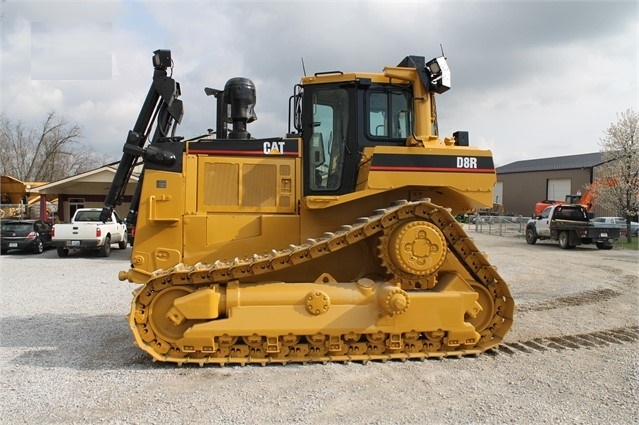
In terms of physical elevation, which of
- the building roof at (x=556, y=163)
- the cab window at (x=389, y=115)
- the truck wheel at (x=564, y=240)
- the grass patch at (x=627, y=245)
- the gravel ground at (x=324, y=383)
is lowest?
the gravel ground at (x=324, y=383)

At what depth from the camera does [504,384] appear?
5.20 m

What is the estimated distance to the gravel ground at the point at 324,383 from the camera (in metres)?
4.50

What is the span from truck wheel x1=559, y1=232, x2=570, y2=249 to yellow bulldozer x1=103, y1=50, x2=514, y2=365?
19540 mm

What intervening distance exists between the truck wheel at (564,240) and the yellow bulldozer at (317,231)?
19.5 m

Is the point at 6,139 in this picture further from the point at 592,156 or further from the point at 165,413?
the point at 592,156

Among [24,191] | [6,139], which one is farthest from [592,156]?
[6,139]

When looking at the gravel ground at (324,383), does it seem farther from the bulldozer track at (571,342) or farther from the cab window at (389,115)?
the cab window at (389,115)

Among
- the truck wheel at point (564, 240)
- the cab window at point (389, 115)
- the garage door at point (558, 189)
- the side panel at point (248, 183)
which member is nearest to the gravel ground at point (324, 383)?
the side panel at point (248, 183)

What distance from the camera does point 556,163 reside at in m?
60.2

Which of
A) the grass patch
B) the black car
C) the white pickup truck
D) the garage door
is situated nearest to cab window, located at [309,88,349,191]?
the white pickup truck

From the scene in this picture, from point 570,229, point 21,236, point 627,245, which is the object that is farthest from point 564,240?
point 21,236

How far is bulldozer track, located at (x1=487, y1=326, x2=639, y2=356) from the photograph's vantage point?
643 centimetres

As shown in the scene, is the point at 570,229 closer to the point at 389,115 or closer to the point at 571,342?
the point at 571,342

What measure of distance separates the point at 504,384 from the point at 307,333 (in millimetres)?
2273
